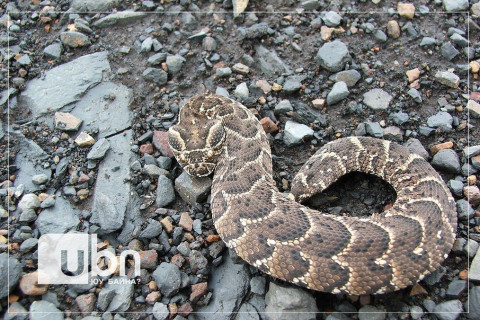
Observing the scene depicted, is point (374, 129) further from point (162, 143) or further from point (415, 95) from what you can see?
point (162, 143)

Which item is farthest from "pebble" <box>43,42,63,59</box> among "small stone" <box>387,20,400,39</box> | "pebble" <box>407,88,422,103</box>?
Result: "pebble" <box>407,88,422,103</box>

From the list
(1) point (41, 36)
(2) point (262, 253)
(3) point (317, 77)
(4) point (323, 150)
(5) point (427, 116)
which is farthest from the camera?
(1) point (41, 36)

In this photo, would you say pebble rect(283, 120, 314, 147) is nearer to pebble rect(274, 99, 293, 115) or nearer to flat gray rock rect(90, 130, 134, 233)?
pebble rect(274, 99, 293, 115)

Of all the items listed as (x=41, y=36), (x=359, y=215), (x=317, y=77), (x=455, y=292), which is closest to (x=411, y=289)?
(x=455, y=292)

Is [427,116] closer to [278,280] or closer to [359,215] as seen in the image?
[359,215]

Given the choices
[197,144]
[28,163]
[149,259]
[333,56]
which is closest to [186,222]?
[149,259]

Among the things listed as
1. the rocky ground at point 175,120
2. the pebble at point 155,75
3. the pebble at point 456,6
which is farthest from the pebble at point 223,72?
the pebble at point 456,6
